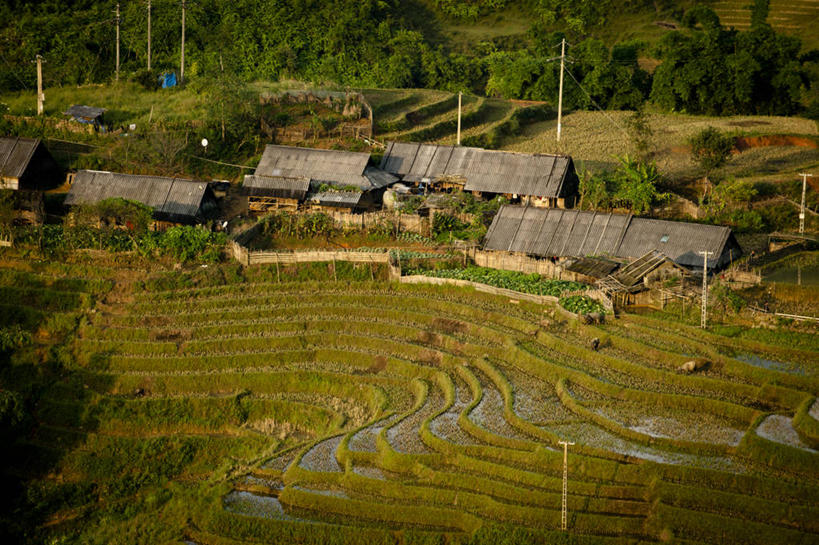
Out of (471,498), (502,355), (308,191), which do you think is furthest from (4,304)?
(471,498)

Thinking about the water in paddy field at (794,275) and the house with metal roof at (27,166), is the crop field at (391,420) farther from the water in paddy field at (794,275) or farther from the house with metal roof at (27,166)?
the house with metal roof at (27,166)

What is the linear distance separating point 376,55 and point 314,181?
686 inches

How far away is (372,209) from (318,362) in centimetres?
1137

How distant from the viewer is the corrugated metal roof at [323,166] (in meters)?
45.2

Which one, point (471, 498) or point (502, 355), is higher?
point (502, 355)

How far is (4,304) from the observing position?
3834cm

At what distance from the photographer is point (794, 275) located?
36.4 m

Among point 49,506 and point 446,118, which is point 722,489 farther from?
point 446,118

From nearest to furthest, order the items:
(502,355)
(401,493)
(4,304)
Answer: (401,493) < (502,355) < (4,304)

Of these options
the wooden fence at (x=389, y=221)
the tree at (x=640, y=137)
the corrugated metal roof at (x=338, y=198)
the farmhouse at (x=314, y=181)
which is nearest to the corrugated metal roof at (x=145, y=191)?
the farmhouse at (x=314, y=181)

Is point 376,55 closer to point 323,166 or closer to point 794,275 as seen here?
point 323,166

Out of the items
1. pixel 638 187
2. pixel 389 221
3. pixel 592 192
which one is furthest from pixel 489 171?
pixel 638 187

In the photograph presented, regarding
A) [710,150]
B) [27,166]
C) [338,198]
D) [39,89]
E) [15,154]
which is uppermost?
[39,89]

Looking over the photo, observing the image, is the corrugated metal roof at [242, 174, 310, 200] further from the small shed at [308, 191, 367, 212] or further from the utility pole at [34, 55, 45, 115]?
the utility pole at [34, 55, 45, 115]
